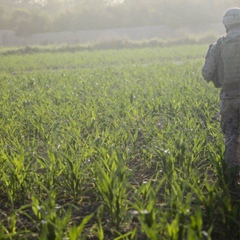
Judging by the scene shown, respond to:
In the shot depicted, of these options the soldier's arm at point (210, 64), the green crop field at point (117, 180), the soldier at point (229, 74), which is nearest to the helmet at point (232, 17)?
the soldier at point (229, 74)

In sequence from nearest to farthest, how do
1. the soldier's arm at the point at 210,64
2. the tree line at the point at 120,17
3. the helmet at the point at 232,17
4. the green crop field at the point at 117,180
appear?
the green crop field at the point at 117,180 → the helmet at the point at 232,17 → the soldier's arm at the point at 210,64 → the tree line at the point at 120,17

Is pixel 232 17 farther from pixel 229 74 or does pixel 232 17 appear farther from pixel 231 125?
pixel 231 125

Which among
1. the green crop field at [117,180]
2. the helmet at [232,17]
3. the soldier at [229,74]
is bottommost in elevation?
the green crop field at [117,180]

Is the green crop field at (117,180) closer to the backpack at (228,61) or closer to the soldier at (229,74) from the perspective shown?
the soldier at (229,74)

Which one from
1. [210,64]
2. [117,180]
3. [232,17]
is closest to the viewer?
[117,180]

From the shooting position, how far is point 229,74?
15.9 feet

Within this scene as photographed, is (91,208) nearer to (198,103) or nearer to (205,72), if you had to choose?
(205,72)

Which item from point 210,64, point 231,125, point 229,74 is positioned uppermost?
point 210,64

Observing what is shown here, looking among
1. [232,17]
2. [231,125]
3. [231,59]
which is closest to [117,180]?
[231,125]

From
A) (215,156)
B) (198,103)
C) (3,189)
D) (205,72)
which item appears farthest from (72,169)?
(198,103)

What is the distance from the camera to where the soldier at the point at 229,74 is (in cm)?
477

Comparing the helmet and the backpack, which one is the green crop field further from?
the helmet

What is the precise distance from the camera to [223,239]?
3160 mm

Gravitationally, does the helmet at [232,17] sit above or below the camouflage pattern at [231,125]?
above
